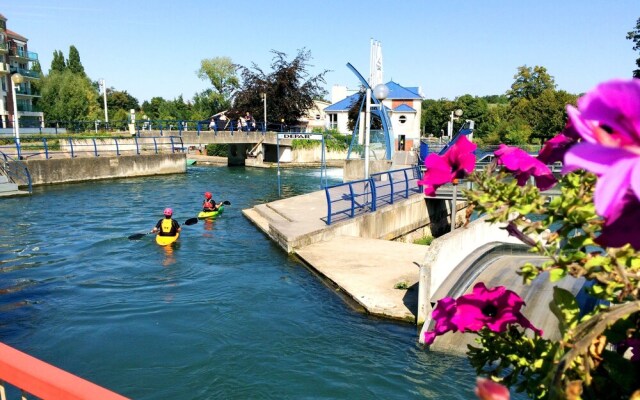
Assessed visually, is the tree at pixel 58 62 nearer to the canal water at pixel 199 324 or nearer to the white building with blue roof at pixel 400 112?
the white building with blue roof at pixel 400 112

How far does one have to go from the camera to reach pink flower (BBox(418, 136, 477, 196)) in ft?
5.91

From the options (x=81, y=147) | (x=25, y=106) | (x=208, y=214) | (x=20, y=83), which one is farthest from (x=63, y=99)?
(x=208, y=214)

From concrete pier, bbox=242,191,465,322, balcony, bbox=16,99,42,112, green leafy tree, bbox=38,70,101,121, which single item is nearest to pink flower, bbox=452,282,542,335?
concrete pier, bbox=242,191,465,322

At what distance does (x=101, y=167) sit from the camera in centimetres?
3316

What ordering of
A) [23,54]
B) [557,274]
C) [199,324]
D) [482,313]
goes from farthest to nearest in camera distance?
1. [23,54]
2. [199,324]
3. [482,313]
4. [557,274]

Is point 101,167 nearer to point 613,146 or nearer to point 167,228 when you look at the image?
point 167,228

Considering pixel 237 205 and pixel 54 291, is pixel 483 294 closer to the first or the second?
pixel 54 291

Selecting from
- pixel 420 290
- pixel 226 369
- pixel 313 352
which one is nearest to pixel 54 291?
pixel 226 369

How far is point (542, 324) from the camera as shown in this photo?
889 cm

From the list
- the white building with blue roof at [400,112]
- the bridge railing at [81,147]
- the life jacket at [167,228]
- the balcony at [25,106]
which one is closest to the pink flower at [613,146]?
the life jacket at [167,228]

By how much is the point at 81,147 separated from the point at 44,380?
39.9 metres

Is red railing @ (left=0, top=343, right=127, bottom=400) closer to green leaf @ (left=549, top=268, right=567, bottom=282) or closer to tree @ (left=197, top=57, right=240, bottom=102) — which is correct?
green leaf @ (left=549, top=268, right=567, bottom=282)

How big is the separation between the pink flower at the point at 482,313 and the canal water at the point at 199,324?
19.5ft

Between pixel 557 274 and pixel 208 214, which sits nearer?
pixel 557 274
